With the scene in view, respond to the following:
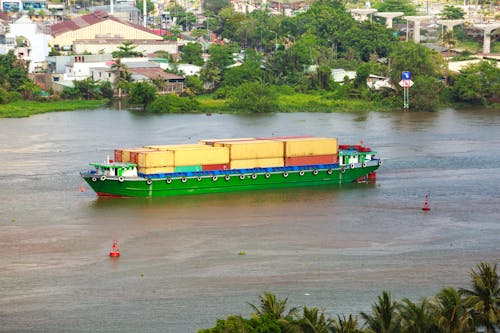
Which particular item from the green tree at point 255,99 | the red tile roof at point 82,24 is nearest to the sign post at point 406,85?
the green tree at point 255,99

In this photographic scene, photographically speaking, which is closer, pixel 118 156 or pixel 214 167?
pixel 118 156

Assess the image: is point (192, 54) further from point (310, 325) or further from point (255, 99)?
point (310, 325)

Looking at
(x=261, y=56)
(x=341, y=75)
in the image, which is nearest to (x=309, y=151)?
(x=341, y=75)

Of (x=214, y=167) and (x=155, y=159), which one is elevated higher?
(x=155, y=159)

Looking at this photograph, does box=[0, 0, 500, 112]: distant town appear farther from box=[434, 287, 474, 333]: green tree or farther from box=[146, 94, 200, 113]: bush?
box=[434, 287, 474, 333]: green tree

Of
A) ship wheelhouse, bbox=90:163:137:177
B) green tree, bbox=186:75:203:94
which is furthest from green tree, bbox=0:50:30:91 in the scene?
ship wheelhouse, bbox=90:163:137:177

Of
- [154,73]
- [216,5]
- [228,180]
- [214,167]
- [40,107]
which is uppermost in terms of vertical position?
[216,5]

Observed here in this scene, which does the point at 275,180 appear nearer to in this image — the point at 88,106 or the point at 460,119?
the point at 460,119

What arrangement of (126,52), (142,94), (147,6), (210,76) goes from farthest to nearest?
(147,6), (126,52), (210,76), (142,94)
